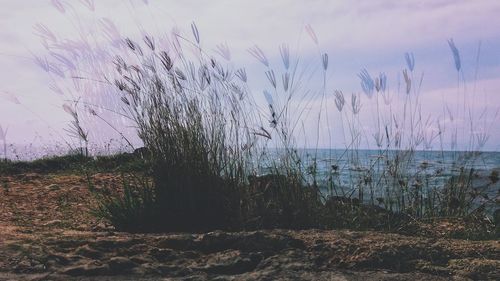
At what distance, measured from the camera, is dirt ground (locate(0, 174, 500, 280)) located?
2668 millimetres

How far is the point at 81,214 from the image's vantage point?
16.4 ft

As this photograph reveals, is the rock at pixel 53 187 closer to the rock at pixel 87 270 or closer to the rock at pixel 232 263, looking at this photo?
the rock at pixel 87 270

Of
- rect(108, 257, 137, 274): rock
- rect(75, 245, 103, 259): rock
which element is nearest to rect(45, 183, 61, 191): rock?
rect(75, 245, 103, 259): rock

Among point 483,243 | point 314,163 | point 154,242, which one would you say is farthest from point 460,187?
point 154,242

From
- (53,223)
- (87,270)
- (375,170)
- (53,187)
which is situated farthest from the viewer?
(53,187)

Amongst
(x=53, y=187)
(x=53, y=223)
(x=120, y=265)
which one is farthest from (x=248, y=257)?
(x=53, y=187)

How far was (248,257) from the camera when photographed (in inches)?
112

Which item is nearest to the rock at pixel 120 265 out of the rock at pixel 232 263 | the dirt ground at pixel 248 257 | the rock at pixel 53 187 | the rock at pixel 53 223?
the dirt ground at pixel 248 257

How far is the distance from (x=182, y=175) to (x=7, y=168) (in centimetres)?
628

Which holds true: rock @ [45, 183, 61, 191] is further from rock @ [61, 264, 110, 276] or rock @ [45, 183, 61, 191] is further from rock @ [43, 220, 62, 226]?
rock @ [61, 264, 110, 276]

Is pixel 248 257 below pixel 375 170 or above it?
below

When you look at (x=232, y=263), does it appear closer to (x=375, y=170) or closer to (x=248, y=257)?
(x=248, y=257)

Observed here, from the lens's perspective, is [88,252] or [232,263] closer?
[232,263]

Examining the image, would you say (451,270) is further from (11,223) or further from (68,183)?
(68,183)
